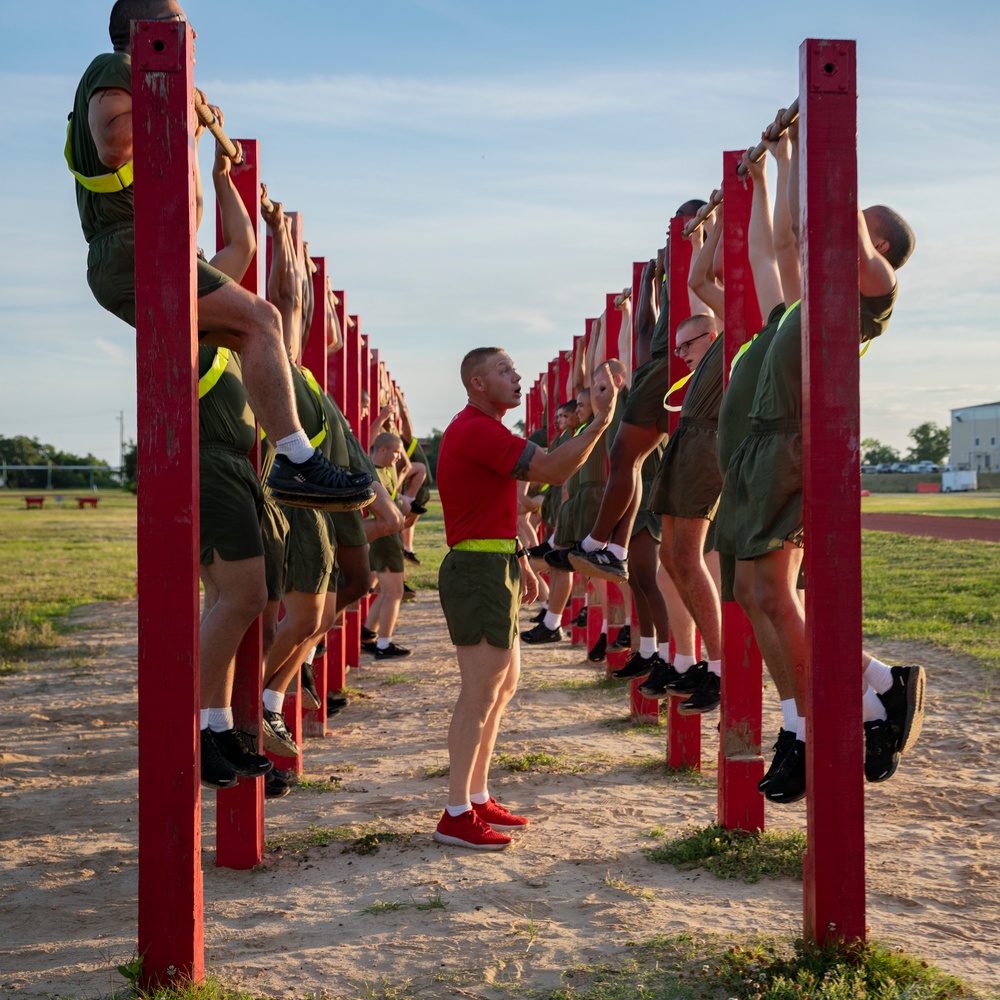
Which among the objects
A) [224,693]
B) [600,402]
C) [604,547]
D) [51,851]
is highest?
[600,402]

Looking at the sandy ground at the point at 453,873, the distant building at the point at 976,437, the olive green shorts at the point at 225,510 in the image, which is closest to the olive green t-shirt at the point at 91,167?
the olive green shorts at the point at 225,510

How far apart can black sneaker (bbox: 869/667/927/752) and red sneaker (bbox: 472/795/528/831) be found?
79.1 inches

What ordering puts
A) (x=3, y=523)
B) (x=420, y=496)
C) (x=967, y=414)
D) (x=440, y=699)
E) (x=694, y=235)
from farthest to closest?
(x=967, y=414) < (x=3, y=523) < (x=420, y=496) < (x=440, y=699) < (x=694, y=235)

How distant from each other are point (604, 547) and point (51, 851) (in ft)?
10.4

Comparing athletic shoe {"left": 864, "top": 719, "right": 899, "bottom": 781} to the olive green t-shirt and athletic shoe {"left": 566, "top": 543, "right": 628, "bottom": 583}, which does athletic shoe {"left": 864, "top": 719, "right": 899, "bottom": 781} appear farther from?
the olive green t-shirt

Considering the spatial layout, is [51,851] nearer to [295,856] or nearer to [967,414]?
[295,856]

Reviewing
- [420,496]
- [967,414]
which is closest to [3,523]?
[420,496]

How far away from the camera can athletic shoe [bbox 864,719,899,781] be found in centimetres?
409

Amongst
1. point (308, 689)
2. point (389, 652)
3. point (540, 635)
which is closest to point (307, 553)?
point (308, 689)

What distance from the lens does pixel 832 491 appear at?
11.9 feet

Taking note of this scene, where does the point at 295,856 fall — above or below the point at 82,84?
below

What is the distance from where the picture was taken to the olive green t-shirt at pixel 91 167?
3.97 meters

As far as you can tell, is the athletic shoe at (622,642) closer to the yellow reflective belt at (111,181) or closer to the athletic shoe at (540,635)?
the athletic shoe at (540,635)

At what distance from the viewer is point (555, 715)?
8.58 m
